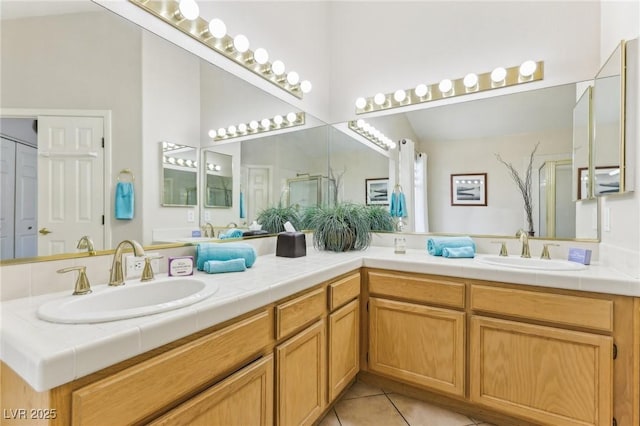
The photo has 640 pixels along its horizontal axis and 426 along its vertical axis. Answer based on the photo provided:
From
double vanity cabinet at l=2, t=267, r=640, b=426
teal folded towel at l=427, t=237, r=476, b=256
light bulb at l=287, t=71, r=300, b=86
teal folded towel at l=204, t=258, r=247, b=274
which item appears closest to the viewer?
double vanity cabinet at l=2, t=267, r=640, b=426

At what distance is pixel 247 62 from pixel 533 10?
6.23 ft

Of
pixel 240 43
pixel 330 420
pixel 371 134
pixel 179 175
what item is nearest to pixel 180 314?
pixel 179 175

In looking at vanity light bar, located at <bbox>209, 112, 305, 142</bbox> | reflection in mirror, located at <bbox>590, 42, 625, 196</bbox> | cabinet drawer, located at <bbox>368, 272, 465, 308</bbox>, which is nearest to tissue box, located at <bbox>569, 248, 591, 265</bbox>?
reflection in mirror, located at <bbox>590, 42, 625, 196</bbox>

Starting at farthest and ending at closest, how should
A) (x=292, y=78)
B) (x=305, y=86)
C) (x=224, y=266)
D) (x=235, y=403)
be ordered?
1. (x=305, y=86)
2. (x=292, y=78)
3. (x=224, y=266)
4. (x=235, y=403)

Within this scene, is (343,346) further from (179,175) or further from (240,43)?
(240,43)

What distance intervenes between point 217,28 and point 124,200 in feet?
Answer: 3.48

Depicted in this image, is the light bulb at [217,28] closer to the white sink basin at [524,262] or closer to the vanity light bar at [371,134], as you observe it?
Result: the vanity light bar at [371,134]

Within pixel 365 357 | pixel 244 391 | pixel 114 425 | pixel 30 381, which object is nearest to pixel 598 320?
pixel 365 357

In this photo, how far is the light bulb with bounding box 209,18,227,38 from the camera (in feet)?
5.31

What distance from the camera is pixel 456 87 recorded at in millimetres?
2170

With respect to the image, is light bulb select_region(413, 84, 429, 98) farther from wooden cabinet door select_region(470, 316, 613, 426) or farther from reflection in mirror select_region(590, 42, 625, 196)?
wooden cabinet door select_region(470, 316, 613, 426)

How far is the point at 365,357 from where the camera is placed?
74.1 inches

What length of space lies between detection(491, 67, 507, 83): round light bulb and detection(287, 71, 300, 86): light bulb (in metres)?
1.40

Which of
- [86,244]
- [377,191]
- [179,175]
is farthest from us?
[377,191]
